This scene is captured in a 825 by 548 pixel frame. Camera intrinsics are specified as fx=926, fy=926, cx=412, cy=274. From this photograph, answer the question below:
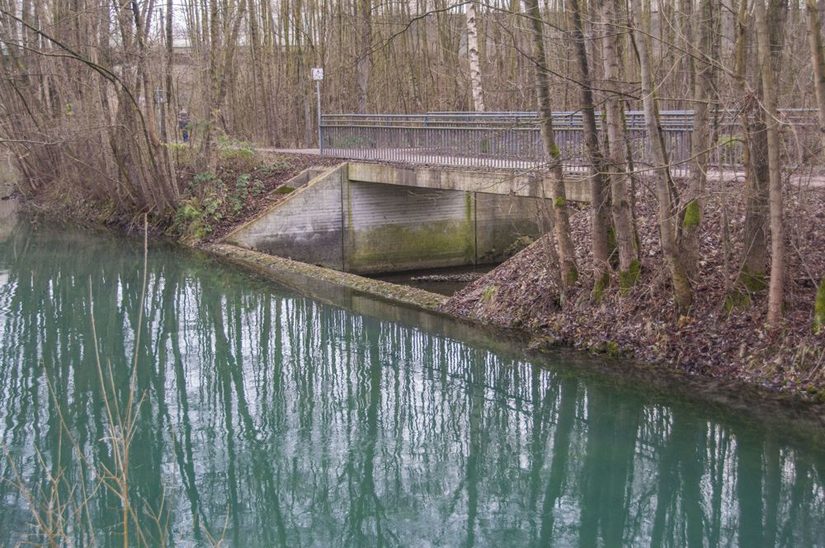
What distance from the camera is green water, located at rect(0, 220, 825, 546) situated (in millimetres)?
7336

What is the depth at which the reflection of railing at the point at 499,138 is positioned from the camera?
37.1 ft

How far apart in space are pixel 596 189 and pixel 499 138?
13.4ft

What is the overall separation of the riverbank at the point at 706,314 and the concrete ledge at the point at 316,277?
1741mm

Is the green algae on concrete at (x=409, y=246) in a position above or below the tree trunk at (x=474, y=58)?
below

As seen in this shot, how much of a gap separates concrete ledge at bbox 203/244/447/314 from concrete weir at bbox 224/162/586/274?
2.89 feet

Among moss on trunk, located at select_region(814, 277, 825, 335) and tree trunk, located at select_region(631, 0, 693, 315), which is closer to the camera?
moss on trunk, located at select_region(814, 277, 825, 335)

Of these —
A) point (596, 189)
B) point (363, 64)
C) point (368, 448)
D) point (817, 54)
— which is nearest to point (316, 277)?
point (596, 189)

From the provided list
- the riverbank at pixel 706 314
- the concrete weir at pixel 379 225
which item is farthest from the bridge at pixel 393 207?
the riverbank at pixel 706 314

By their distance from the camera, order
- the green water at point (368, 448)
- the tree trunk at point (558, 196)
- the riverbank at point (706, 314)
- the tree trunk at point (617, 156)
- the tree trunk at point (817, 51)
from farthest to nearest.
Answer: the tree trunk at point (558, 196) → the tree trunk at point (617, 156) → the riverbank at point (706, 314) → the tree trunk at point (817, 51) → the green water at point (368, 448)

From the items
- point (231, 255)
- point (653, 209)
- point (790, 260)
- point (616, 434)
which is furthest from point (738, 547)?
point (231, 255)

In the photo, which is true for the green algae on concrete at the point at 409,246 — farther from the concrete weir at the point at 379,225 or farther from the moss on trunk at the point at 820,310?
the moss on trunk at the point at 820,310

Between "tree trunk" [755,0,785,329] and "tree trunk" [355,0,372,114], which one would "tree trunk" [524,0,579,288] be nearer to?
"tree trunk" [755,0,785,329]

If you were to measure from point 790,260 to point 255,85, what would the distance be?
23.2 meters

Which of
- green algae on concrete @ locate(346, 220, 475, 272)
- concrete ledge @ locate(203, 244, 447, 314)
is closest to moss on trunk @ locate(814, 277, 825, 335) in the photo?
concrete ledge @ locate(203, 244, 447, 314)
